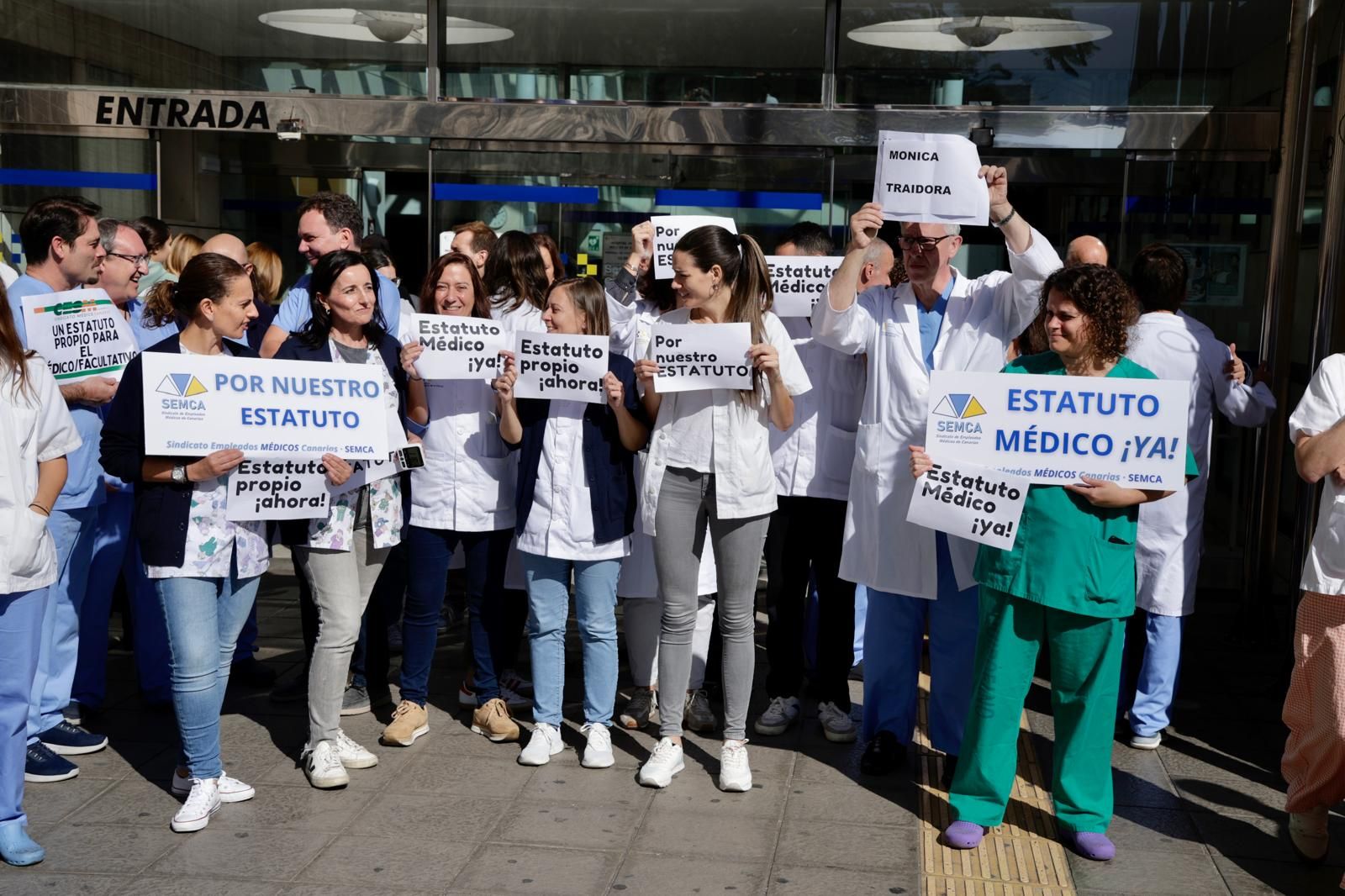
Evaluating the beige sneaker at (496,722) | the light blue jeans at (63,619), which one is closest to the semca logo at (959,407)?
the beige sneaker at (496,722)

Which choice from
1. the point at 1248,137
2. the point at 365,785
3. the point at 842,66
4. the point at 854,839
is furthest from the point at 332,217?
the point at 1248,137

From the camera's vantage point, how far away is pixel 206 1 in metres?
9.42

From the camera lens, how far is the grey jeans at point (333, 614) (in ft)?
16.4

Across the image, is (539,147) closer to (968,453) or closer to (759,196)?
(759,196)

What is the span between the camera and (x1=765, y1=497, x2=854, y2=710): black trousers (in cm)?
576

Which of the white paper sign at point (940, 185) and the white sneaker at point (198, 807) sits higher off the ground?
the white paper sign at point (940, 185)

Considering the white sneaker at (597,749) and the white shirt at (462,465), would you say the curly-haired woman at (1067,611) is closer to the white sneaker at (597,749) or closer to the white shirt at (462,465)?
the white sneaker at (597,749)

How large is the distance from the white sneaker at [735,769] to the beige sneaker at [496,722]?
94 cm

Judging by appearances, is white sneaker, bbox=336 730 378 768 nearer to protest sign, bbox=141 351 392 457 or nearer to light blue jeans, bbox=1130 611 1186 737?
protest sign, bbox=141 351 392 457

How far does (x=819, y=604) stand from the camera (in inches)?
232

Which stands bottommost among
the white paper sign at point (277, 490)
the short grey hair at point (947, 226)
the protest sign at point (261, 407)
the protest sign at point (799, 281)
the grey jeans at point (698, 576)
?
the grey jeans at point (698, 576)

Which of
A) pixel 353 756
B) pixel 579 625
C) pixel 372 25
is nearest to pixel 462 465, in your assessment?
pixel 579 625

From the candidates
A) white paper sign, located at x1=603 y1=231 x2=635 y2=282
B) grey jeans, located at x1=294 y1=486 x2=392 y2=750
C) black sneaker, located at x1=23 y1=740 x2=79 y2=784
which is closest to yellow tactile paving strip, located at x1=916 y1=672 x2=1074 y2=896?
grey jeans, located at x1=294 y1=486 x2=392 y2=750

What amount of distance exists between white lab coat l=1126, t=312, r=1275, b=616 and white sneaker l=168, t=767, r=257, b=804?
11.6ft
